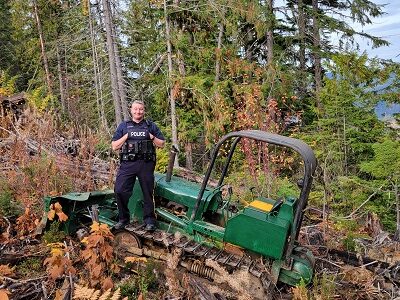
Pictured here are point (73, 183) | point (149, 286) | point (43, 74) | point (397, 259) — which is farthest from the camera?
point (43, 74)

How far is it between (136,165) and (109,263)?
1424 millimetres

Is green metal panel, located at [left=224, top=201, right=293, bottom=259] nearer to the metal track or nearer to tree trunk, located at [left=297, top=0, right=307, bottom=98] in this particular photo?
the metal track

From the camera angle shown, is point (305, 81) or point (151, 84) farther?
point (305, 81)

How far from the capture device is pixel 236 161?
13.9m

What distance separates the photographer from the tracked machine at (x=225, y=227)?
4.67 metres

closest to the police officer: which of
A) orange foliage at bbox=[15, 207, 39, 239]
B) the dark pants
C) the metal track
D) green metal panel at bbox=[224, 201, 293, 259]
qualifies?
the dark pants

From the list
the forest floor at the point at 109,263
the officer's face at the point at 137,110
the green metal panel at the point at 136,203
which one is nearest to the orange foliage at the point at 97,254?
the forest floor at the point at 109,263

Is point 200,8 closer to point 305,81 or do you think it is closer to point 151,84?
point 151,84

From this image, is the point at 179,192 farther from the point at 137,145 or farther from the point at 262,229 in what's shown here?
the point at 262,229

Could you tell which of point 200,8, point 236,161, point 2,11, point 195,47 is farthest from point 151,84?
point 2,11

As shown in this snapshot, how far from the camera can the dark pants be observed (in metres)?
5.64

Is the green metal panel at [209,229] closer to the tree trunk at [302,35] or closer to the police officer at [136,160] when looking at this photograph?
the police officer at [136,160]

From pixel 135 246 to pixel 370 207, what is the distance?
18.5ft

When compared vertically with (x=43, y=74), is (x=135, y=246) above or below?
below
